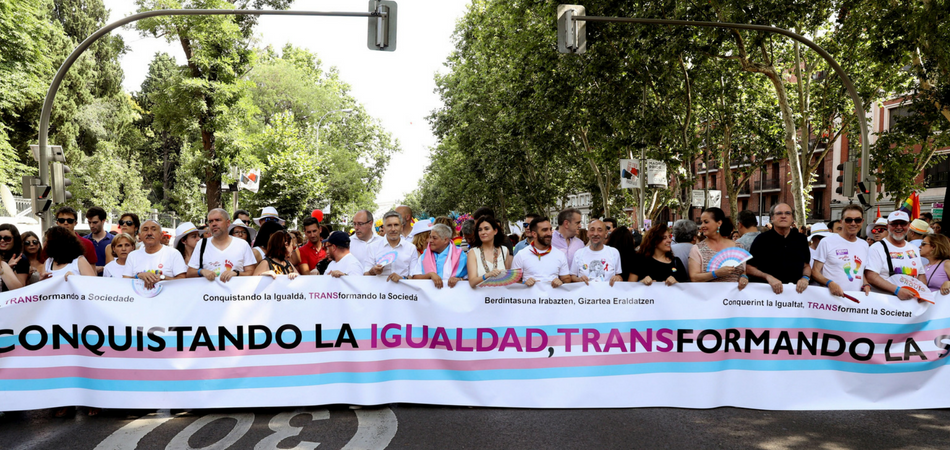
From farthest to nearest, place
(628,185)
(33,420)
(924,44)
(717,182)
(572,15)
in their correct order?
(717,182), (628,185), (924,44), (572,15), (33,420)

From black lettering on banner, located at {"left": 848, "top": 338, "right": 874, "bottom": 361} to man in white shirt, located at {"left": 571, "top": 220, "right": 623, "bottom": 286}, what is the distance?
75.3 inches

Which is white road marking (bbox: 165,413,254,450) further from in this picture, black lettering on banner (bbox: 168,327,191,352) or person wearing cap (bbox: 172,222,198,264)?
person wearing cap (bbox: 172,222,198,264)

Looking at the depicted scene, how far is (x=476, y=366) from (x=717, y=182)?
70.0m

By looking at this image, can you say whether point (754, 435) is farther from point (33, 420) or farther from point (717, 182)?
point (717, 182)

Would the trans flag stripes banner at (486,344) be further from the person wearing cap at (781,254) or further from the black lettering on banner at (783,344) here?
the person wearing cap at (781,254)

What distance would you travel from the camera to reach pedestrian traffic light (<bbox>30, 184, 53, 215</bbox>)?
12.7 metres

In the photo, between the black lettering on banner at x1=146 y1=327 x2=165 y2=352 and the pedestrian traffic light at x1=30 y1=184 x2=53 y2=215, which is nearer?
the black lettering on banner at x1=146 y1=327 x2=165 y2=352

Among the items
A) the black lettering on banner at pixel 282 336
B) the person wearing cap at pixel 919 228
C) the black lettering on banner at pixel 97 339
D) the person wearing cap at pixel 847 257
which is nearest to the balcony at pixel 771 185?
the person wearing cap at pixel 919 228

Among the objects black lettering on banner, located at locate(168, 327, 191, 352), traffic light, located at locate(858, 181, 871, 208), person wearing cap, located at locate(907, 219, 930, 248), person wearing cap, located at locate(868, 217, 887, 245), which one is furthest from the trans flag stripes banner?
traffic light, located at locate(858, 181, 871, 208)

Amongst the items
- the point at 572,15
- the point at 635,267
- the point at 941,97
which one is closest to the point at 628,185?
the point at 941,97

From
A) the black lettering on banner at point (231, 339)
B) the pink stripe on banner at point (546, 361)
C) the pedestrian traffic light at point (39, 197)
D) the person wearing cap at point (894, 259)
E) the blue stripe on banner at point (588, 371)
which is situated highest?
the pedestrian traffic light at point (39, 197)

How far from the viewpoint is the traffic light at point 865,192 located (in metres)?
14.0

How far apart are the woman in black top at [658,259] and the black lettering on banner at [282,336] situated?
286cm

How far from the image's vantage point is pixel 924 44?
42.3ft
